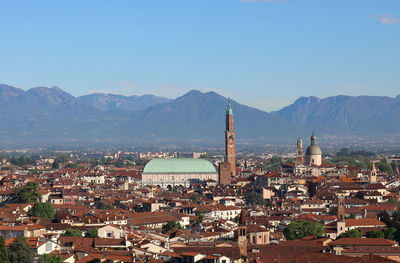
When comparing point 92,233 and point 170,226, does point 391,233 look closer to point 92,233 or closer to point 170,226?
point 170,226

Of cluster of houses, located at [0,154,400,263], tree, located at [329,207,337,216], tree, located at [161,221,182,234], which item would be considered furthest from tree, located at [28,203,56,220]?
tree, located at [329,207,337,216]

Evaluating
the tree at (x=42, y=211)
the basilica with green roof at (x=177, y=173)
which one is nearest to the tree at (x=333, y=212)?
the tree at (x=42, y=211)

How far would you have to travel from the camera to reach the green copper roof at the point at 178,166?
118m

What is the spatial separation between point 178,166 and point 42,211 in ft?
176

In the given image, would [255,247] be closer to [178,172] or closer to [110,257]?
[110,257]

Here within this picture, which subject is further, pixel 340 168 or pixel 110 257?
pixel 340 168

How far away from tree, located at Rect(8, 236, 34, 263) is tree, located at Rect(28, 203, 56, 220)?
21.9 meters

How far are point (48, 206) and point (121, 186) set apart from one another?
37250 millimetres

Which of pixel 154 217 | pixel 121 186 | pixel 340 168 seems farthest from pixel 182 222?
pixel 340 168

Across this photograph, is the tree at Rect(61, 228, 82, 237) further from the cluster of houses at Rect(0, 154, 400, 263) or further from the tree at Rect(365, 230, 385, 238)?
the tree at Rect(365, 230, 385, 238)

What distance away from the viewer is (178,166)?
119 meters

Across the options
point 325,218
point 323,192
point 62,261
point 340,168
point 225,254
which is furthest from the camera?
point 340,168

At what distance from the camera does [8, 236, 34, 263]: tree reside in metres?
41.4

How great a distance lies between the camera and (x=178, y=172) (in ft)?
387
